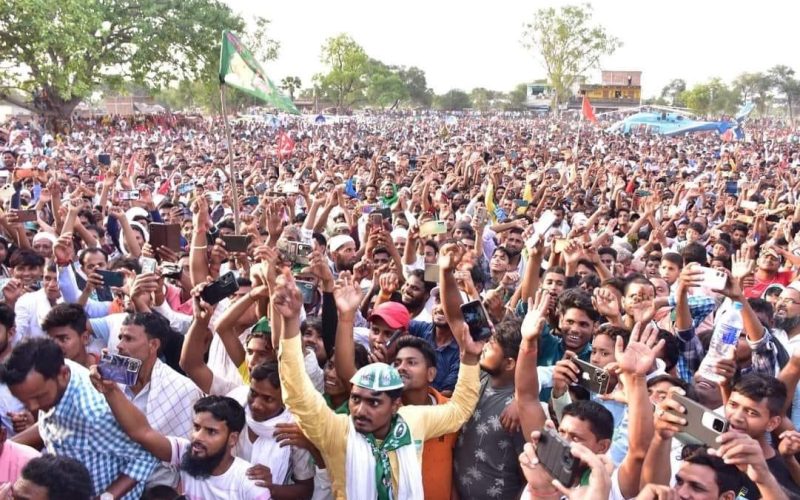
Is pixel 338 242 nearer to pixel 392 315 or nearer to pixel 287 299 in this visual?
pixel 392 315

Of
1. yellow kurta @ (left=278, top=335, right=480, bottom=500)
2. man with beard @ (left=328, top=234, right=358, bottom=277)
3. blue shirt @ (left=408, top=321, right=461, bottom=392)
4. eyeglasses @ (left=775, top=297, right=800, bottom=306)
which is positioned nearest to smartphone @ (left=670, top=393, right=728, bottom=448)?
yellow kurta @ (left=278, top=335, right=480, bottom=500)

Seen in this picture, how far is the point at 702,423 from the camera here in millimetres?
2008

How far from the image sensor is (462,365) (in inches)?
119

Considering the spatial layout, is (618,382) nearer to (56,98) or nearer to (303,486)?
(303,486)

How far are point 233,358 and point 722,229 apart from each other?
577 cm

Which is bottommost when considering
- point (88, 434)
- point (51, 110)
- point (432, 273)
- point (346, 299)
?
point (88, 434)

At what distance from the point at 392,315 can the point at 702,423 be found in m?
2.06

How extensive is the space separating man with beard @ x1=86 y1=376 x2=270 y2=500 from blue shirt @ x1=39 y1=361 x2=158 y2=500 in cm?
7

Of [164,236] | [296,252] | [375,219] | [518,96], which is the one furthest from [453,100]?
[296,252]

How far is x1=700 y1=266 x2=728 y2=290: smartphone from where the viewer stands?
10.8 ft

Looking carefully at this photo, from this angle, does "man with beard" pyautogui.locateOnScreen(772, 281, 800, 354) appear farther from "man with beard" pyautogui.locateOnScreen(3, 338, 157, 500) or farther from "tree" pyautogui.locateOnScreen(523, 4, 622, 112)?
"tree" pyautogui.locateOnScreen(523, 4, 622, 112)

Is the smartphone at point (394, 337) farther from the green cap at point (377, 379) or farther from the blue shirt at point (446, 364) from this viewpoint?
the green cap at point (377, 379)

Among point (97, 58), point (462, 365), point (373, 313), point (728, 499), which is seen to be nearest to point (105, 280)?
point (373, 313)

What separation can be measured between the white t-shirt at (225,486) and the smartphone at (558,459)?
1.16 metres
